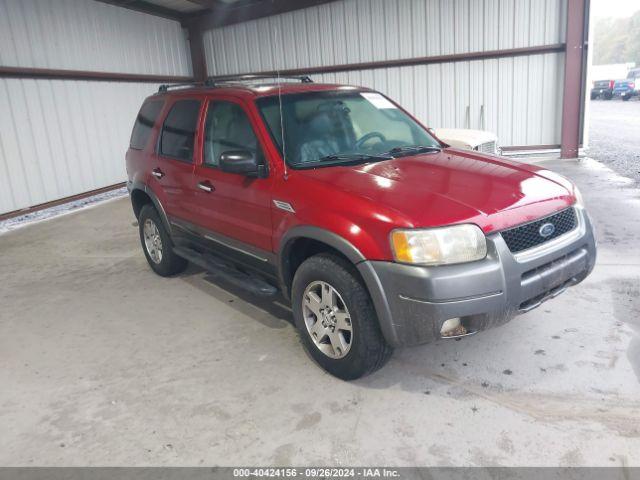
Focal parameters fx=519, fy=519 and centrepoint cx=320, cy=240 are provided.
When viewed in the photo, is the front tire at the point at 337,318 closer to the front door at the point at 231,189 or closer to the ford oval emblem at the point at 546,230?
the front door at the point at 231,189

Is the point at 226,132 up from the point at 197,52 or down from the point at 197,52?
down

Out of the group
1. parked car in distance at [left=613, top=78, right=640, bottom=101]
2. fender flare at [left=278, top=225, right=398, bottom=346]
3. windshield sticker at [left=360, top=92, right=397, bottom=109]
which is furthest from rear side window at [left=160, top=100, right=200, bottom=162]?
parked car in distance at [left=613, top=78, right=640, bottom=101]

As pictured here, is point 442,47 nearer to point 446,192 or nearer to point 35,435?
point 446,192

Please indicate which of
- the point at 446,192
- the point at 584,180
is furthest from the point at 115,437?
the point at 584,180

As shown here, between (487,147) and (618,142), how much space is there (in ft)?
25.3

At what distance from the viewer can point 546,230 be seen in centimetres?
301

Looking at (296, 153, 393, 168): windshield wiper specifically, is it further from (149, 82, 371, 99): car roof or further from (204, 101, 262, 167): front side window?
(149, 82, 371, 99): car roof

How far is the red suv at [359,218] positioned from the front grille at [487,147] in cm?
331

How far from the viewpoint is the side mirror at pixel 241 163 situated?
338 centimetres

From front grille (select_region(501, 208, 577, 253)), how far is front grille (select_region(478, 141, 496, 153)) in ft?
14.1

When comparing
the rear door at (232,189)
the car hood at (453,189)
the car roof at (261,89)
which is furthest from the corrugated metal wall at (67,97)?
the car hood at (453,189)

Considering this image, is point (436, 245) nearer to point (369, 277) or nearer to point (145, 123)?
point (369, 277)

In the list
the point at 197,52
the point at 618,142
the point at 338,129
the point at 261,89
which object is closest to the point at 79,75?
the point at 197,52

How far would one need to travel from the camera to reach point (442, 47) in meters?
11.7
